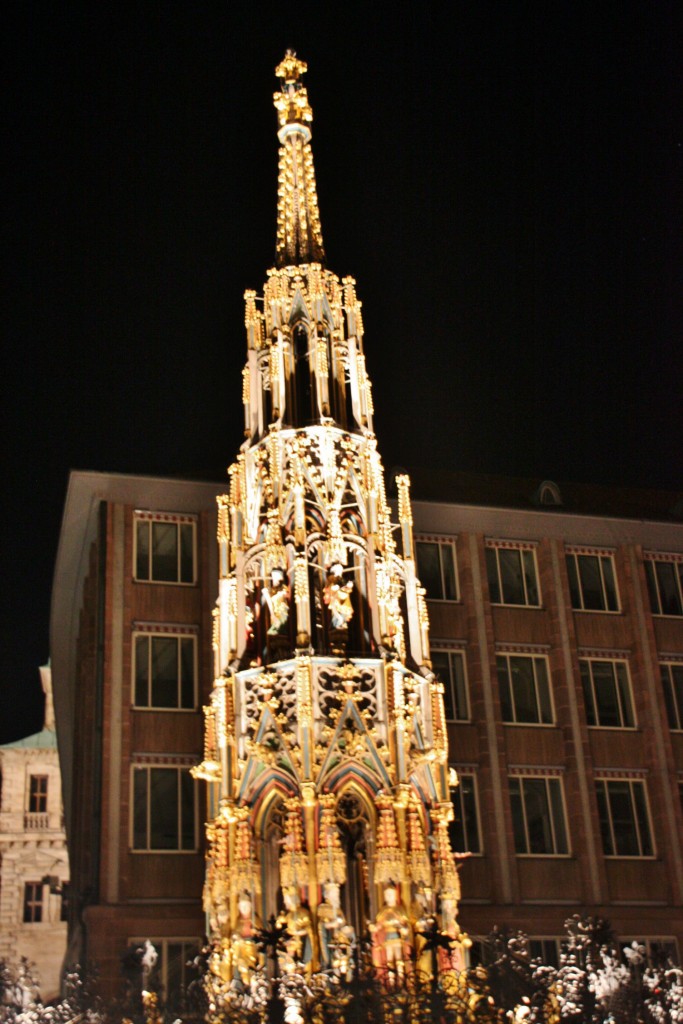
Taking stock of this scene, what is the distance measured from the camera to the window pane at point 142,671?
128 ft

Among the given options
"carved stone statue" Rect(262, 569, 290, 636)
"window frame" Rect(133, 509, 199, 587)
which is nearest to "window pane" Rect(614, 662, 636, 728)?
"window frame" Rect(133, 509, 199, 587)

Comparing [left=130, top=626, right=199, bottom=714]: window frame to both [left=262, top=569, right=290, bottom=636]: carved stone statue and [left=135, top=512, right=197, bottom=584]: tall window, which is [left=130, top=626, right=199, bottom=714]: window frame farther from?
[left=262, top=569, right=290, bottom=636]: carved stone statue

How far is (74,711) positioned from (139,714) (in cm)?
843

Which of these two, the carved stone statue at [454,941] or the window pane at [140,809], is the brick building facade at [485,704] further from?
the carved stone statue at [454,941]

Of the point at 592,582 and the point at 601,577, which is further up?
the point at 601,577

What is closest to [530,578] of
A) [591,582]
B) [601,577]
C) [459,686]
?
[591,582]

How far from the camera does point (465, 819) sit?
3997cm

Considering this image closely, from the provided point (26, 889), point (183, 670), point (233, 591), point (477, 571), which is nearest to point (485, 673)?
point (477, 571)

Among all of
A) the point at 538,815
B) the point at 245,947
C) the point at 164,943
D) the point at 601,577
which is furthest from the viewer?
the point at 601,577

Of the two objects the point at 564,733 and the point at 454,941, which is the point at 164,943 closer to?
the point at 454,941

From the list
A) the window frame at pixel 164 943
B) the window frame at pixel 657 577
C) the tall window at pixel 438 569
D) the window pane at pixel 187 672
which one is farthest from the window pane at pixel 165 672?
the window frame at pixel 657 577

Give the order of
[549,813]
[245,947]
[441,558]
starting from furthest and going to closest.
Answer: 1. [441,558]
2. [549,813]
3. [245,947]

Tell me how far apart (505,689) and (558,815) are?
3.78 metres

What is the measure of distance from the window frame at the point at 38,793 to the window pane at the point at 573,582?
37298 mm
